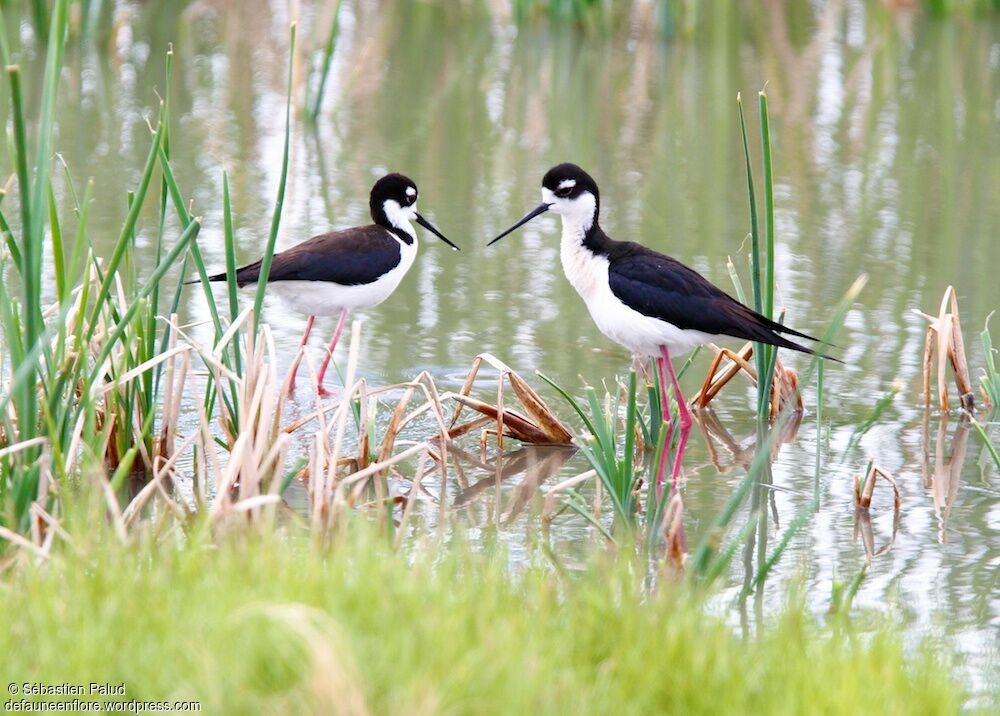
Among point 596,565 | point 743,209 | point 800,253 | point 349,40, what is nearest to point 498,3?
point 349,40

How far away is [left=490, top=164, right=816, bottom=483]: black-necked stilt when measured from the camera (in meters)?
5.32

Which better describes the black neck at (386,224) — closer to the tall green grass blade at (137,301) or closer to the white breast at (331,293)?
the white breast at (331,293)

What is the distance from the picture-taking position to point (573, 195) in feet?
19.8

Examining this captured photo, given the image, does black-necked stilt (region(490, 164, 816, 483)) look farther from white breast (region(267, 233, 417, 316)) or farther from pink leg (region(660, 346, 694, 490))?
white breast (region(267, 233, 417, 316))

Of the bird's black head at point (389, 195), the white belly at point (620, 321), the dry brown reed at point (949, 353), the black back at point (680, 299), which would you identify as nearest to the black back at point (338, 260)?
the bird's black head at point (389, 195)

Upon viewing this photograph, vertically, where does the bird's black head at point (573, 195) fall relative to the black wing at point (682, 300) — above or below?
above

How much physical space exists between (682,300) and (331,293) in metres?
1.73

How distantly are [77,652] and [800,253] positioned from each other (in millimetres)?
6256

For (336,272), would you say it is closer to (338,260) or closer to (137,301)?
(338,260)

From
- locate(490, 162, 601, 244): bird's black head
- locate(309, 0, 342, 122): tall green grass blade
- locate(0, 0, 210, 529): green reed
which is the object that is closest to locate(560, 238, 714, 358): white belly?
locate(490, 162, 601, 244): bird's black head

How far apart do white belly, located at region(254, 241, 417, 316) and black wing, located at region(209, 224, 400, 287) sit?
32 mm

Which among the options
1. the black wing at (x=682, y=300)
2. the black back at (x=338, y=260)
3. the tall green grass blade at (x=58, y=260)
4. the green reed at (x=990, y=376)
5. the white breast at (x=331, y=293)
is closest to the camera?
the tall green grass blade at (x=58, y=260)

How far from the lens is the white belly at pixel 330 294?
6441mm

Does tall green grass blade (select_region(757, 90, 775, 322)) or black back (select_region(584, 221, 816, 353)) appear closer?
tall green grass blade (select_region(757, 90, 775, 322))
